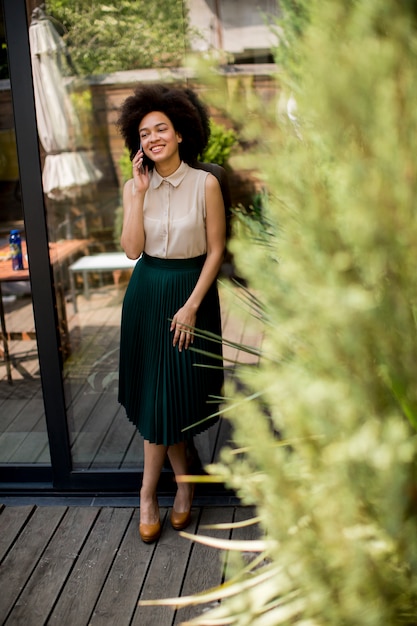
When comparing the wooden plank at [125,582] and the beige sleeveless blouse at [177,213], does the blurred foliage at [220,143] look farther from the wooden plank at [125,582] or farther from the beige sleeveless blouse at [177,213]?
the wooden plank at [125,582]

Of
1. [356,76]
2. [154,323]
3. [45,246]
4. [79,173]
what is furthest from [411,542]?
[79,173]

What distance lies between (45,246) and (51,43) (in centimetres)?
110

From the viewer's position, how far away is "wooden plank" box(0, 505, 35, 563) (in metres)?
2.60

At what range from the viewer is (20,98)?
100 inches

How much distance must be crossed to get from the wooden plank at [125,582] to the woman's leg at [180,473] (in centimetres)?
18

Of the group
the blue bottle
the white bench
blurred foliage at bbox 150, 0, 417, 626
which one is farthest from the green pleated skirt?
blurred foliage at bbox 150, 0, 417, 626

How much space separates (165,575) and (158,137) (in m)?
1.47

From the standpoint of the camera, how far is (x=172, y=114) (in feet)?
7.87

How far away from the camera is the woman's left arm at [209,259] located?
2420 millimetres

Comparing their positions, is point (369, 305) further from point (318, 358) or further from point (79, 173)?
point (79, 173)

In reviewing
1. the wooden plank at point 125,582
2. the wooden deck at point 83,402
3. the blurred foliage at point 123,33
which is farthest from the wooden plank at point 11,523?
the blurred foliage at point 123,33

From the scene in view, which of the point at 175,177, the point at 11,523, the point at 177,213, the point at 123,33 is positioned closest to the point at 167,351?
the point at 177,213

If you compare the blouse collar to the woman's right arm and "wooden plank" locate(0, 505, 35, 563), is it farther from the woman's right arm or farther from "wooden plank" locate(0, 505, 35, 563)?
"wooden plank" locate(0, 505, 35, 563)

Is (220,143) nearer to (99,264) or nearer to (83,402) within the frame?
(99,264)
